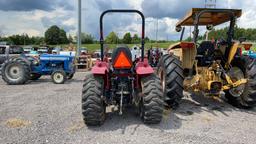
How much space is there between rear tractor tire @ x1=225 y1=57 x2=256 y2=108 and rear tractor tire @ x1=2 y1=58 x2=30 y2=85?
7.50m

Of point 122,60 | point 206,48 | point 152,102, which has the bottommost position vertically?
point 152,102

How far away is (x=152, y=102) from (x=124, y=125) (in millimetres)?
697

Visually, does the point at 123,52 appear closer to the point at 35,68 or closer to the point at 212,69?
the point at 212,69

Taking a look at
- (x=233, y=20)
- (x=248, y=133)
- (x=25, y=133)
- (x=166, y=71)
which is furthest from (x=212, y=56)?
(x=25, y=133)

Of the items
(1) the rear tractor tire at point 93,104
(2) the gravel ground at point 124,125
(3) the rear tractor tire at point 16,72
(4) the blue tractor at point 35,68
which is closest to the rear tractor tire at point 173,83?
(2) the gravel ground at point 124,125

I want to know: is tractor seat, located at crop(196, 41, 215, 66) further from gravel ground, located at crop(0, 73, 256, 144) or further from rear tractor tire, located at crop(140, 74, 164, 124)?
rear tractor tire, located at crop(140, 74, 164, 124)

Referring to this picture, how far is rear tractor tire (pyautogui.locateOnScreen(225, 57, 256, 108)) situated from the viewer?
19.3ft

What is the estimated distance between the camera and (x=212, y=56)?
6516 millimetres

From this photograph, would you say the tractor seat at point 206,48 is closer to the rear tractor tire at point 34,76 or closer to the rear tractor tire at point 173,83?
the rear tractor tire at point 173,83

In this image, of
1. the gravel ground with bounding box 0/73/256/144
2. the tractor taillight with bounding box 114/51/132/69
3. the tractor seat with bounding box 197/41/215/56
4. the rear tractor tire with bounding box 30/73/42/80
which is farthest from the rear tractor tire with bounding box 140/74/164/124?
the rear tractor tire with bounding box 30/73/42/80

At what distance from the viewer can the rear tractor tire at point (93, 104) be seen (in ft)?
14.9

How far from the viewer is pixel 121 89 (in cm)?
496

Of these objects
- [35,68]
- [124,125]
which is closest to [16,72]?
[35,68]

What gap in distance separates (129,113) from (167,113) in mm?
828
